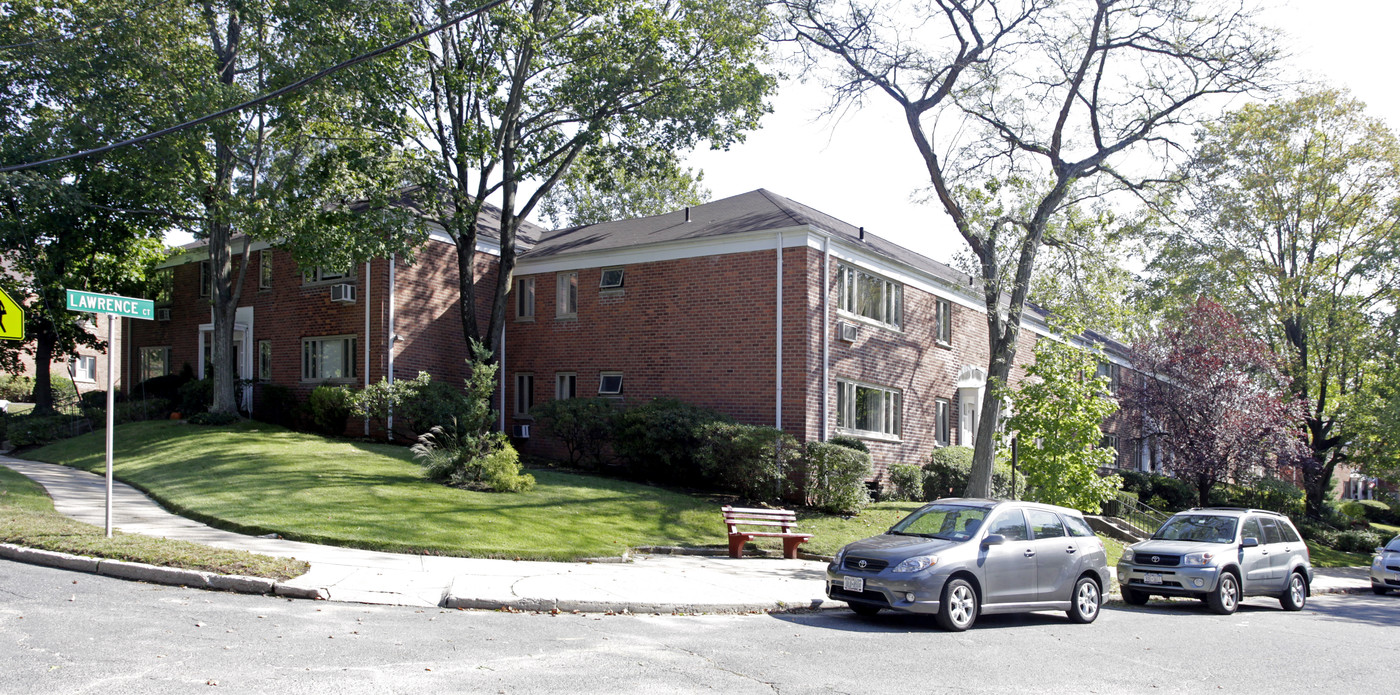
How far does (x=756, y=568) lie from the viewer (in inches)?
565

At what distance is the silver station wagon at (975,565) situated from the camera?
10.3 meters

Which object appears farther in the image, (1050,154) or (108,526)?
(1050,154)

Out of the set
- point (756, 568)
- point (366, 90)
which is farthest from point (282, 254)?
point (756, 568)

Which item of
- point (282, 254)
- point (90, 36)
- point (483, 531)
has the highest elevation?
point (90, 36)

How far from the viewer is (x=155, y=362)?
3186 cm

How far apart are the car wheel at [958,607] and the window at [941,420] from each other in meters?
17.3

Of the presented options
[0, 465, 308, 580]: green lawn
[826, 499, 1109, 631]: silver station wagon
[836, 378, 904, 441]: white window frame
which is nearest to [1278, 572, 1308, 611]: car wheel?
[826, 499, 1109, 631]: silver station wagon

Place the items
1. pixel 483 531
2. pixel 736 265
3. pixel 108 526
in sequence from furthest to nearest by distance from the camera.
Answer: pixel 736 265
pixel 483 531
pixel 108 526

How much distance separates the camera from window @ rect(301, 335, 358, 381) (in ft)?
83.8

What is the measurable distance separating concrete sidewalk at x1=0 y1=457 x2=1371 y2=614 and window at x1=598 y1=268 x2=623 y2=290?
1091 centimetres

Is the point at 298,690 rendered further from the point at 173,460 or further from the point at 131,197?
the point at 131,197

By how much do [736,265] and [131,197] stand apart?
16262 millimetres

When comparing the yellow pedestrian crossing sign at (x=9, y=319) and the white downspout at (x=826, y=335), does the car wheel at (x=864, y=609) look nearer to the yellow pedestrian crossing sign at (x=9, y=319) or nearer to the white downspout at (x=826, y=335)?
the yellow pedestrian crossing sign at (x=9, y=319)

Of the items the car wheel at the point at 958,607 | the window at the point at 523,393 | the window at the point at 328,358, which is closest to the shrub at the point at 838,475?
the car wheel at the point at 958,607
